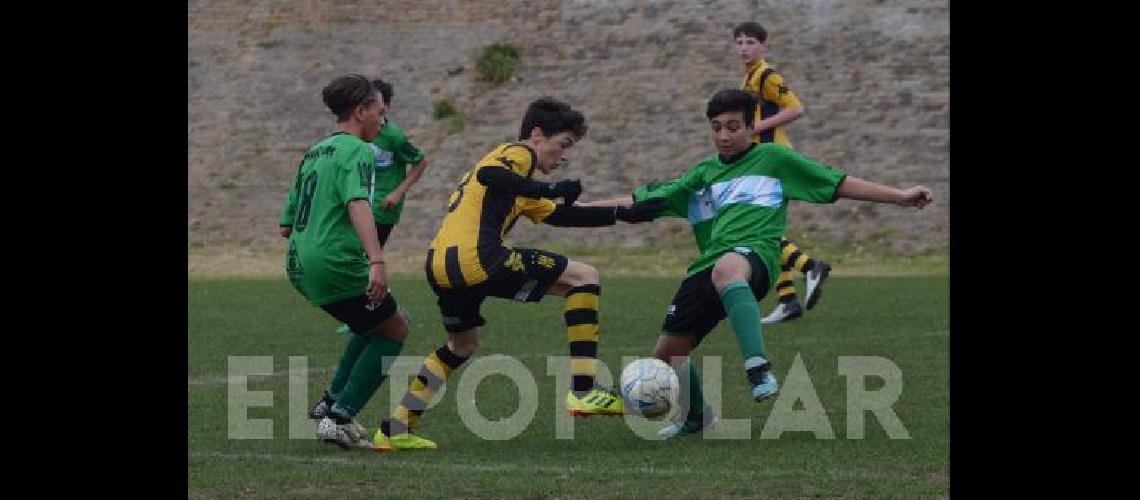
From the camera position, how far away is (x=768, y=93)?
13.9 meters

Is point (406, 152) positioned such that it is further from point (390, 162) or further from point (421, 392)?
point (421, 392)

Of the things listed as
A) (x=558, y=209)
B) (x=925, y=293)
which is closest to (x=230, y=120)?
(x=925, y=293)

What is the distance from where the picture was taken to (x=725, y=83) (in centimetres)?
3056

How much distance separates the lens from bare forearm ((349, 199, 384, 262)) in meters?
7.75

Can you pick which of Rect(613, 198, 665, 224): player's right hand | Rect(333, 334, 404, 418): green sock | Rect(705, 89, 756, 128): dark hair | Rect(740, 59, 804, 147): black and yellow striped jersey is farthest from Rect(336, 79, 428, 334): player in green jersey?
Rect(333, 334, 404, 418): green sock

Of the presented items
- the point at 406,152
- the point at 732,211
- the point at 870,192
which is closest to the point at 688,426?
the point at 732,211

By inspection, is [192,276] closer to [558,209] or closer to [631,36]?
[631,36]

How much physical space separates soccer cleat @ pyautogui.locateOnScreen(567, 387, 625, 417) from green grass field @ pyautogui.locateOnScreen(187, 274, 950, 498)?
15 cm

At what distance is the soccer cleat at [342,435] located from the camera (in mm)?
8062

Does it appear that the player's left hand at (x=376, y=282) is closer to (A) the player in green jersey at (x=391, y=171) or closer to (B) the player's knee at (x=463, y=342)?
(B) the player's knee at (x=463, y=342)

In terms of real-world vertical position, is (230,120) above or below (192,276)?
above

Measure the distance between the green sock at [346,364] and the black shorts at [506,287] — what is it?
678 mm

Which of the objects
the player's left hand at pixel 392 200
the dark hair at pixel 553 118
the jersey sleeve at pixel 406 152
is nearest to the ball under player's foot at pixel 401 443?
the dark hair at pixel 553 118

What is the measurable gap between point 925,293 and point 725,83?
1283 cm
